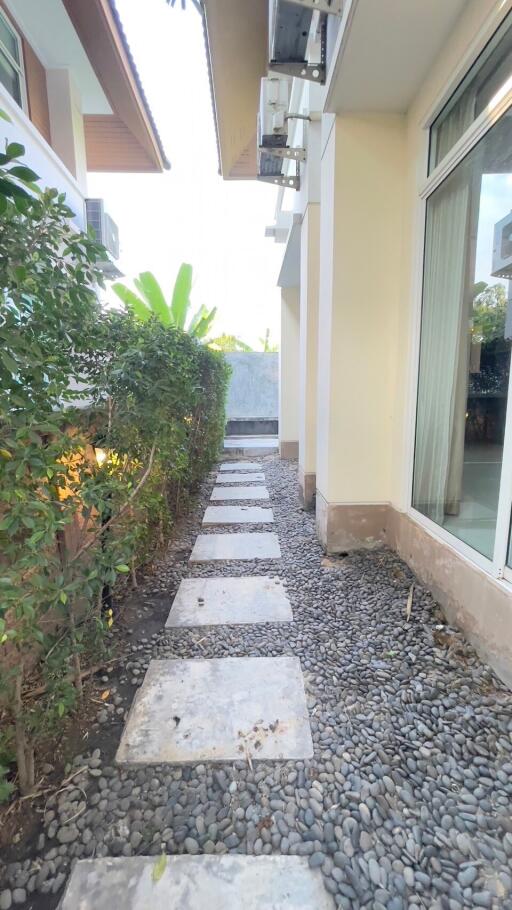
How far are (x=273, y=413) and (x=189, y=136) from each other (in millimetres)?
6018

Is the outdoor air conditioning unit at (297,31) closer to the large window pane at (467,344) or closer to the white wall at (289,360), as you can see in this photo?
the large window pane at (467,344)

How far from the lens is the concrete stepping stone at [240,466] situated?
633cm

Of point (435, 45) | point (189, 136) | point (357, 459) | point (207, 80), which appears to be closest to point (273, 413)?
point (189, 136)

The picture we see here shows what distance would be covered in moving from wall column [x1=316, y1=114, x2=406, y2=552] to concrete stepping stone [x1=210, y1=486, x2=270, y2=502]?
1.71m

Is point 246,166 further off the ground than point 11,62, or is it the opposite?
point 246,166

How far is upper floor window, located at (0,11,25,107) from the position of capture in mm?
4078

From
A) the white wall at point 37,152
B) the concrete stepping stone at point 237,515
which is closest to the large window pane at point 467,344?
the concrete stepping stone at point 237,515

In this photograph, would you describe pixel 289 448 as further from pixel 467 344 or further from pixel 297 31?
pixel 297 31

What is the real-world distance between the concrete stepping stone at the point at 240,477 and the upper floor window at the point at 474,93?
3.97 metres

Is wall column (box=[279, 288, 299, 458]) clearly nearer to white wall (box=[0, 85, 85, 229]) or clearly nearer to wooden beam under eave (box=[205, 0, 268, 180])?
wooden beam under eave (box=[205, 0, 268, 180])

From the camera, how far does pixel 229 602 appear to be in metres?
2.46

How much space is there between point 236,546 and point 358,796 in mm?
2167

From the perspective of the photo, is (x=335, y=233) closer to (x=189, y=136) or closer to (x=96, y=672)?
(x=96, y=672)

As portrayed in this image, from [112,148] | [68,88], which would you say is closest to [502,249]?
[68,88]
